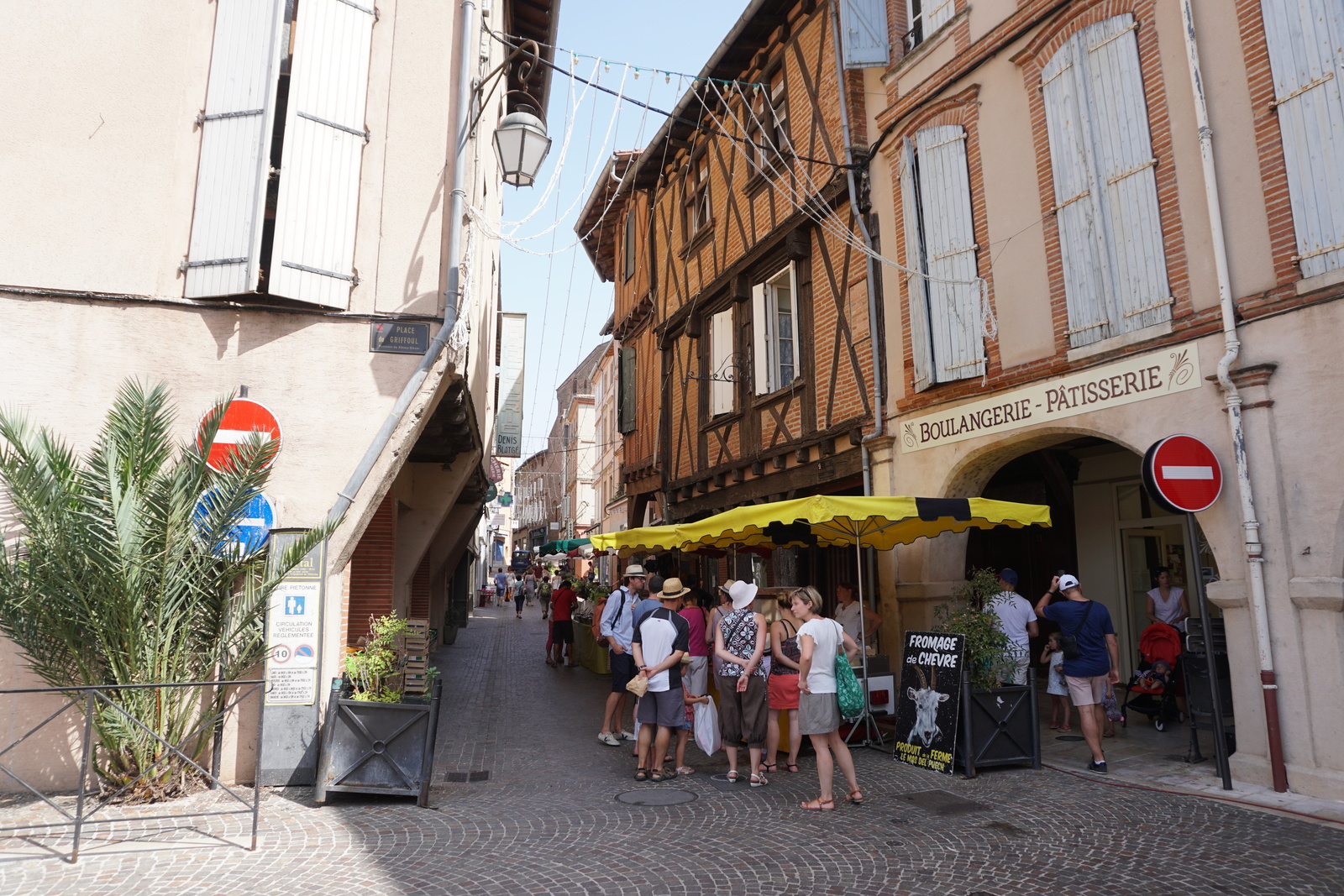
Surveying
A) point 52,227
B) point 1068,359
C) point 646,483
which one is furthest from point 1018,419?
point 646,483

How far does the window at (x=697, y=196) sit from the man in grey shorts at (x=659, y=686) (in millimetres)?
9733

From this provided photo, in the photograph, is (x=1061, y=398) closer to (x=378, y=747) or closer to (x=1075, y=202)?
(x=1075, y=202)

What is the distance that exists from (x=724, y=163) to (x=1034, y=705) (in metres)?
10.4

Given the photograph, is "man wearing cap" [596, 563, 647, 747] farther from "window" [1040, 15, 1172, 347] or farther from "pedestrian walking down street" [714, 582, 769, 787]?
"window" [1040, 15, 1172, 347]

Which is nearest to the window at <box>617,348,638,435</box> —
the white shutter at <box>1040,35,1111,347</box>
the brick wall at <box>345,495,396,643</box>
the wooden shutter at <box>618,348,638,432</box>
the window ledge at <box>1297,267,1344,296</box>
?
the wooden shutter at <box>618,348,638,432</box>

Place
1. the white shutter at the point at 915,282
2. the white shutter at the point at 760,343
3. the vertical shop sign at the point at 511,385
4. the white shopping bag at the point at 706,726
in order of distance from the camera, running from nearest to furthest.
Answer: the white shopping bag at the point at 706,726, the white shutter at the point at 915,282, the white shutter at the point at 760,343, the vertical shop sign at the point at 511,385

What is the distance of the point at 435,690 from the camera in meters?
5.91

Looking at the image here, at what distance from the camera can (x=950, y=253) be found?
29.7 feet

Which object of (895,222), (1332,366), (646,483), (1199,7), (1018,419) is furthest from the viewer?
(646,483)

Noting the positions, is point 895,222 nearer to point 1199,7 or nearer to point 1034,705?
point 1199,7

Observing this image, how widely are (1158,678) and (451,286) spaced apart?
294 inches

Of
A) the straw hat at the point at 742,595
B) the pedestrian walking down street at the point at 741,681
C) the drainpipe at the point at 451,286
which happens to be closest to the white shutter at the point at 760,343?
the straw hat at the point at 742,595

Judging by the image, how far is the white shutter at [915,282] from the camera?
9266 millimetres

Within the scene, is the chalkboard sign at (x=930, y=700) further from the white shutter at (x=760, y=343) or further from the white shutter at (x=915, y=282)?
the white shutter at (x=760, y=343)
